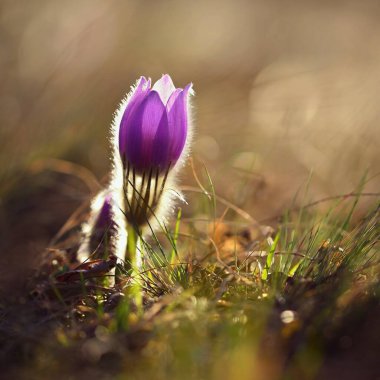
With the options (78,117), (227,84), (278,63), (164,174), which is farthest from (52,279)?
(278,63)

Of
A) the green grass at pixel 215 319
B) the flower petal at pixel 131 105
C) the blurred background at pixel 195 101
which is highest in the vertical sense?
the blurred background at pixel 195 101

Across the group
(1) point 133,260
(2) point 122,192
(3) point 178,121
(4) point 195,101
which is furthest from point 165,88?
(4) point 195,101

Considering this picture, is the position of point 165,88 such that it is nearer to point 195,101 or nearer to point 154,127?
point 154,127

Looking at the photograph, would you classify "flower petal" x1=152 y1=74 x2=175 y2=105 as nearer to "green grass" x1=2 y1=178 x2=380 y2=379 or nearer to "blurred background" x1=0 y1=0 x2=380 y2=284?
"green grass" x1=2 y1=178 x2=380 y2=379

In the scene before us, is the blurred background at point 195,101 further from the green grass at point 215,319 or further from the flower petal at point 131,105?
the flower petal at point 131,105

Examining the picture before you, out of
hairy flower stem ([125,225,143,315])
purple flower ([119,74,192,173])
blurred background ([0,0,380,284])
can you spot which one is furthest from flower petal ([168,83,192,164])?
blurred background ([0,0,380,284])

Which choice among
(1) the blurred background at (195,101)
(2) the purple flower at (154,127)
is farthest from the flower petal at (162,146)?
(1) the blurred background at (195,101)

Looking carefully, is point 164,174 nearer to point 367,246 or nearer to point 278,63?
point 367,246
